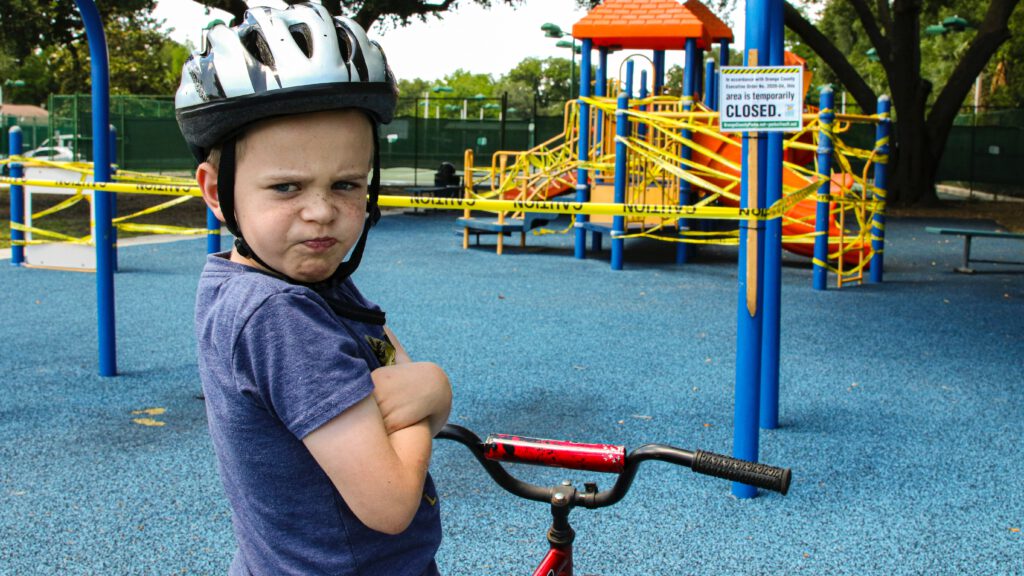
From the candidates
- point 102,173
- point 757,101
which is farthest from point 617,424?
point 102,173

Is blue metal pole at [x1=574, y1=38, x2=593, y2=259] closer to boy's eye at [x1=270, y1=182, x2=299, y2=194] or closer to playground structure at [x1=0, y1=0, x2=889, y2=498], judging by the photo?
playground structure at [x1=0, y1=0, x2=889, y2=498]

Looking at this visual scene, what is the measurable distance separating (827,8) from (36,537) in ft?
195

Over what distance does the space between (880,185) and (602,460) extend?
30.9ft

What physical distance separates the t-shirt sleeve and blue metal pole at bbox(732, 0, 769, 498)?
2658 millimetres

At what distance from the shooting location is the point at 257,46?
4.16 feet

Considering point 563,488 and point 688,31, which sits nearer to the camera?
point 563,488

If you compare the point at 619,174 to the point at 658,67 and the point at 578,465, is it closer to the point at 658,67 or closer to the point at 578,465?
the point at 658,67

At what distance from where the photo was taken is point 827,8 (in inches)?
2242

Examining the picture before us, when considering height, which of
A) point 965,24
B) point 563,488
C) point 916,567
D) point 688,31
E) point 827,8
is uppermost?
point 827,8

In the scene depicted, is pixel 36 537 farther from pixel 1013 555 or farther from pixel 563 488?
pixel 1013 555

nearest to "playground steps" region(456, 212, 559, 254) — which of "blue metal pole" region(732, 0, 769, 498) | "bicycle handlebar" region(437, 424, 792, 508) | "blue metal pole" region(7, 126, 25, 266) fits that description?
"blue metal pole" region(7, 126, 25, 266)

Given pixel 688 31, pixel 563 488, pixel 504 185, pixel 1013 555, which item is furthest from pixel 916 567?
pixel 688 31

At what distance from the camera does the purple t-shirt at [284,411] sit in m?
1.16

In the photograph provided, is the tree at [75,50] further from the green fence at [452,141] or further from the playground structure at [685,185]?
the playground structure at [685,185]
